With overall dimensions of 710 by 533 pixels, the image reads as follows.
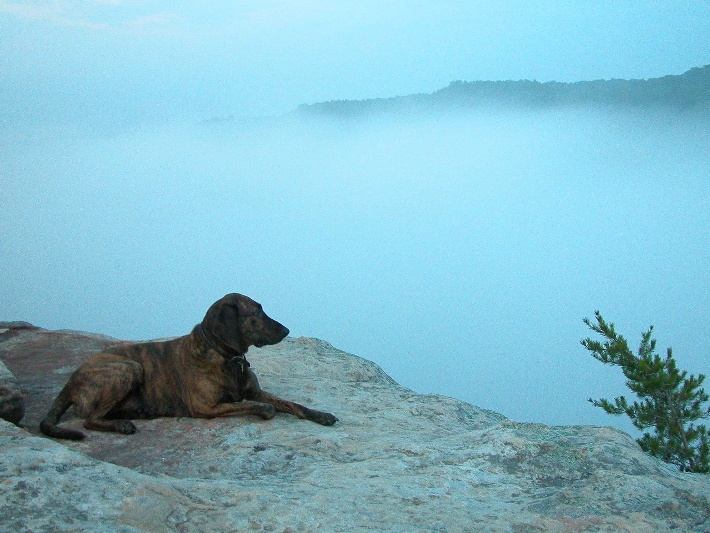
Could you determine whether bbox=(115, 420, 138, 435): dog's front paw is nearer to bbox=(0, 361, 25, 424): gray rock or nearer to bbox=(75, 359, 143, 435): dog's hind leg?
bbox=(75, 359, 143, 435): dog's hind leg

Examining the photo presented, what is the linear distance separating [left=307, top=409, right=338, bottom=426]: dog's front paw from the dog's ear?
33.9 inches

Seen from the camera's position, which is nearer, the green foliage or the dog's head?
the dog's head

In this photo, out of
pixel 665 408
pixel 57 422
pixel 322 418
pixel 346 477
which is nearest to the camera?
pixel 346 477

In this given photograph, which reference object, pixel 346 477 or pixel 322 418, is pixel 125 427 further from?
pixel 346 477

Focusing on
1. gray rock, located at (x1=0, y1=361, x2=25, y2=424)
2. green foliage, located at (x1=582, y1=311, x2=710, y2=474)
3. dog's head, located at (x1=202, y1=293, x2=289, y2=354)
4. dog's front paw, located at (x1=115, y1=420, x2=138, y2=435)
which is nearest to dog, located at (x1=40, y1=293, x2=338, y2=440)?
dog's head, located at (x1=202, y1=293, x2=289, y2=354)

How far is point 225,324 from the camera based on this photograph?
668cm

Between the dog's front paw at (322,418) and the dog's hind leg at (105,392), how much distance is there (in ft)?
4.99

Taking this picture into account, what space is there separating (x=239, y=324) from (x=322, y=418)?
44.1 inches

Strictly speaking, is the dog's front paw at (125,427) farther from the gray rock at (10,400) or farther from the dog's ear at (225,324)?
the dog's ear at (225,324)

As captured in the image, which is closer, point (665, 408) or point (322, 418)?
point (322, 418)

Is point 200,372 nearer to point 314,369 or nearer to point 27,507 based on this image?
point 314,369

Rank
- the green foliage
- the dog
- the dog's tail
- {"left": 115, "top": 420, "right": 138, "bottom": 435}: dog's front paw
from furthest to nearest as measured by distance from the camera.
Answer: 1. the green foliage
2. the dog
3. {"left": 115, "top": 420, "right": 138, "bottom": 435}: dog's front paw
4. the dog's tail

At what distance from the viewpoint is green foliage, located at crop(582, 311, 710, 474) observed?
9.16 meters

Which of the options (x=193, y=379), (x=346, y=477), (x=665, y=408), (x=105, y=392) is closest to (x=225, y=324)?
(x=193, y=379)
